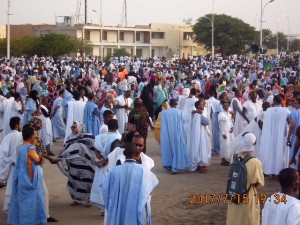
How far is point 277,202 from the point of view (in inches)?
196

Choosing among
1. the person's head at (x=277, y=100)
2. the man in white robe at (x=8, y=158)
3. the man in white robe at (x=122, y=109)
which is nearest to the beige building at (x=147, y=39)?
the man in white robe at (x=122, y=109)

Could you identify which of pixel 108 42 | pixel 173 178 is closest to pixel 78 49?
pixel 108 42

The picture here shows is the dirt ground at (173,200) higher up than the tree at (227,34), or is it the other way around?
the tree at (227,34)

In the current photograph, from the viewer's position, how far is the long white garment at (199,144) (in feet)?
41.1

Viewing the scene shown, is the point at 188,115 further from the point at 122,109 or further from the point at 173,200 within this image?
the point at 173,200

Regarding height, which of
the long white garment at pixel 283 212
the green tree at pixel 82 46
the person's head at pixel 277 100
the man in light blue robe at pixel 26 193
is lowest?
the man in light blue robe at pixel 26 193

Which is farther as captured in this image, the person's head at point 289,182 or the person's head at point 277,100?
the person's head at point 277,100

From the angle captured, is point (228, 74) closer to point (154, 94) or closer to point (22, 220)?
point (154, 94)

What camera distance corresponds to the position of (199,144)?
12.6 meters

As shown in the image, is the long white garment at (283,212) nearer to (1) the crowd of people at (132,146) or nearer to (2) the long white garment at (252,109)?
(1) the crowd of people at (132,146)

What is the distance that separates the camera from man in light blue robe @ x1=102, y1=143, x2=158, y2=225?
6125mm

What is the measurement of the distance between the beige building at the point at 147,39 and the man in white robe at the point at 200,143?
213ft

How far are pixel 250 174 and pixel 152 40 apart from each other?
256 ft

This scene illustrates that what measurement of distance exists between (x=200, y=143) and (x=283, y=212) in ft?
25.4
